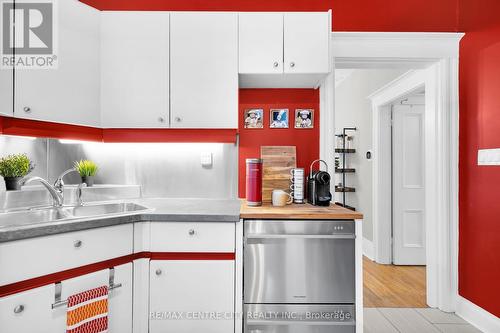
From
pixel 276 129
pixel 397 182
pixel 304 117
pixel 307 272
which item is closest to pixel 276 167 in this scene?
pixel 276 129

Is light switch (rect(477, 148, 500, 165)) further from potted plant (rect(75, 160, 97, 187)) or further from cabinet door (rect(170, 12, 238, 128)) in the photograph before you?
potted plant (rect(75, 160, 97, 187))

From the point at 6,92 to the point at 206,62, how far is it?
1.19m

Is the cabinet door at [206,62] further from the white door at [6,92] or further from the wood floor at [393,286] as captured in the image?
the wood floor at [393,286]

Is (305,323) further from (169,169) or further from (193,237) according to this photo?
(169,169)

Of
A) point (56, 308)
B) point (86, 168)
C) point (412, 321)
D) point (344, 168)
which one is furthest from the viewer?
point (344, 168)

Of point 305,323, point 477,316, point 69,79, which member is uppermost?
point 69,79

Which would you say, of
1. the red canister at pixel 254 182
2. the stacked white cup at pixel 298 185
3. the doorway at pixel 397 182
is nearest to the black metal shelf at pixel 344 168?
the doorway at pixel 397 182

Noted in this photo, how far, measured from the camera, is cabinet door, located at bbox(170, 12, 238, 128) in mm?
2066

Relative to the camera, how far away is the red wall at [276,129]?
8.06ft

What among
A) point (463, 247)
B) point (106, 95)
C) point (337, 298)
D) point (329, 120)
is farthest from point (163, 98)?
point (463, 247)

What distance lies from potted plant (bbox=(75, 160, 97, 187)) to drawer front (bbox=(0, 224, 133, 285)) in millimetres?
837

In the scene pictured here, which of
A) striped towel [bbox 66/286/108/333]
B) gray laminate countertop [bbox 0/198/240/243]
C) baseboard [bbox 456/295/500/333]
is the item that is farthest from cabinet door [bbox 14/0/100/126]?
baseboard [bbox 456/295/500/333]

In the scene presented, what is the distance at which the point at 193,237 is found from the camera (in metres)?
1.72

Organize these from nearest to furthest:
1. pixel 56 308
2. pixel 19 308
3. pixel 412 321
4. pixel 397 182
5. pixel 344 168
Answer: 1. pixel 19 308
2. pixel 56 308
3. pixel 412 321
4. pixel 397 182
5. pixel 344 168
